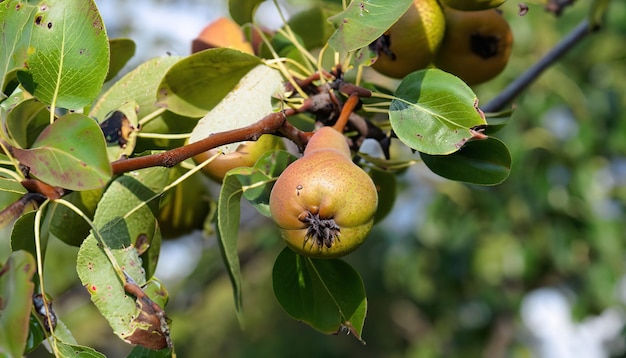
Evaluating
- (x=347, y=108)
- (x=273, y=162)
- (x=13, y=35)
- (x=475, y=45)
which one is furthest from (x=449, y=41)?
(x=13, y=35)

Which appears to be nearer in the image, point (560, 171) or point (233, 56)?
point (233, 56)

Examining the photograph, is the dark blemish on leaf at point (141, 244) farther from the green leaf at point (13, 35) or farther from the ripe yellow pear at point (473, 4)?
the ripe yellow pear at point (473, 4)

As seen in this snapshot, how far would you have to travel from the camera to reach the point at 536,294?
3447 mm

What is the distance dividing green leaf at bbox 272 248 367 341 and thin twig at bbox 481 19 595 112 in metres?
0.56

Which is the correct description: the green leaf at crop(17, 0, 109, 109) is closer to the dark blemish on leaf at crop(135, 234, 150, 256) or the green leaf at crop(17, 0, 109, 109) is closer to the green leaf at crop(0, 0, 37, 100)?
the green leaf at crop(0, 0, 37, 100)

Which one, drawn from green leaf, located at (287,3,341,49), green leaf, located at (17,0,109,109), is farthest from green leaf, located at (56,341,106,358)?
green leaf, located at (287,3,341,49)

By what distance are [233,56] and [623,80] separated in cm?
298

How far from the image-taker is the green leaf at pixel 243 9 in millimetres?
1011

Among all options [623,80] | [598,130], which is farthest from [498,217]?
[623,80]

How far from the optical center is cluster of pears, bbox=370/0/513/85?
0.91 metres

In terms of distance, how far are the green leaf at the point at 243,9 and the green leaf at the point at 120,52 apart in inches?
5.6

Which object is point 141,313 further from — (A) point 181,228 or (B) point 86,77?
(A) point 181,228

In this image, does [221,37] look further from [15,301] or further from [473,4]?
[15,301]

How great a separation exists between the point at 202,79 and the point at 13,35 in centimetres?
22
